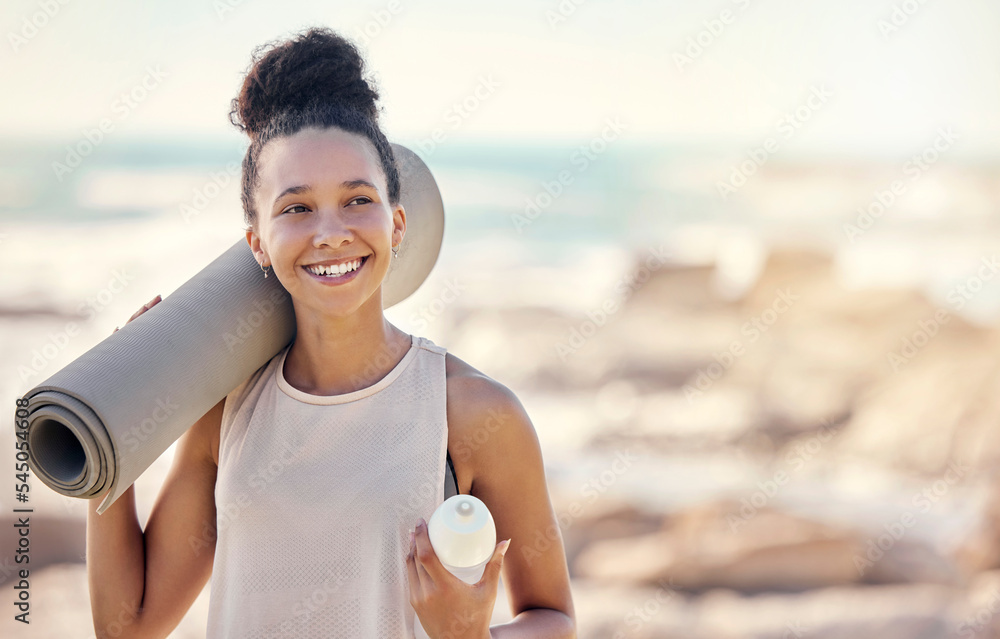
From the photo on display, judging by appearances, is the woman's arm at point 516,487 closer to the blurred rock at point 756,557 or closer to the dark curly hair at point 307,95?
the dark curly hair at point 307,95

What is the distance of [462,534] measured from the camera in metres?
1.38

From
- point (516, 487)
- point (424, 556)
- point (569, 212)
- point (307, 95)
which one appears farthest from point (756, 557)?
point (569, 212)

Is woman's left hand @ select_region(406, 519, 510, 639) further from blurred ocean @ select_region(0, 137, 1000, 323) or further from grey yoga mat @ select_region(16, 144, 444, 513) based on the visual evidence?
blurred ocean @ select_region(0, 137, 1000, 323)

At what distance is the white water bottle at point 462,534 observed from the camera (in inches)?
54.4

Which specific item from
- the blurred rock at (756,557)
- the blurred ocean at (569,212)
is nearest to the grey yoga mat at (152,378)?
the blurred rock at (756,557)

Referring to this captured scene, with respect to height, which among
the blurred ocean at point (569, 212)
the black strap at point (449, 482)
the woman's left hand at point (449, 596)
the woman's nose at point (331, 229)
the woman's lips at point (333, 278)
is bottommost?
the woman's left hand at point (449, 596)

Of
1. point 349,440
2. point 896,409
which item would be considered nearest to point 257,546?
point 349,440

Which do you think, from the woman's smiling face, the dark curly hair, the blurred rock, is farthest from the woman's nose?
the blurred rock

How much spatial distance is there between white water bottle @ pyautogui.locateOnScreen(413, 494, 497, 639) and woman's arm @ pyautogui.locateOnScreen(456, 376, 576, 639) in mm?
245

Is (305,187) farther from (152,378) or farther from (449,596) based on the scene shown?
(449,596)

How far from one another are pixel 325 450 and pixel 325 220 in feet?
1.35

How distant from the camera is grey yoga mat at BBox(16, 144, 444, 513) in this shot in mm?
1412

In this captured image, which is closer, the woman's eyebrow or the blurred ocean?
the woman's eyebrow

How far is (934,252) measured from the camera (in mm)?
14555
